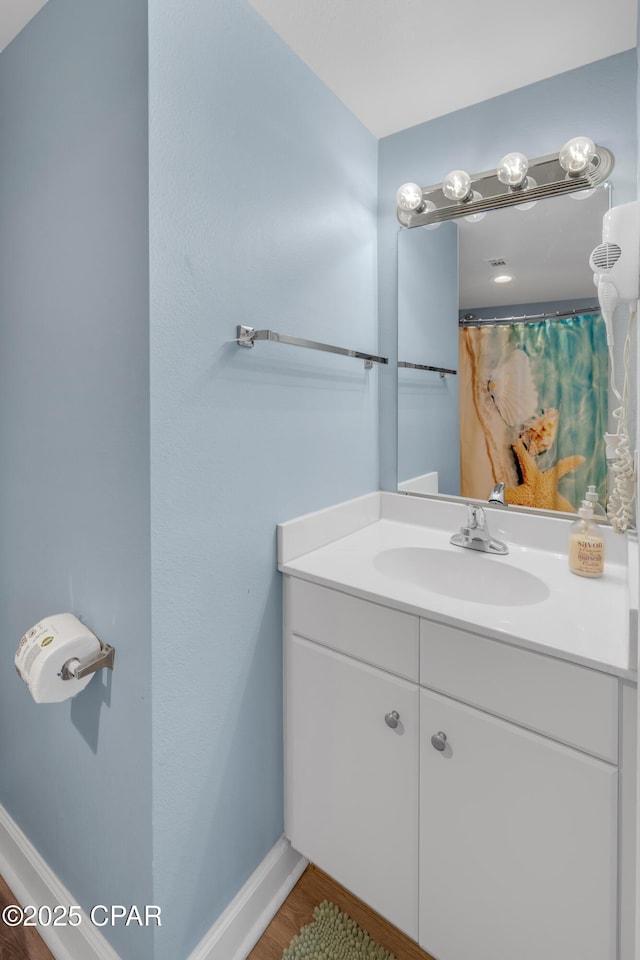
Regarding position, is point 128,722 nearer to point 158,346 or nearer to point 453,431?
point 158,346

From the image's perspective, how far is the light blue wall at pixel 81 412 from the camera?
951mm

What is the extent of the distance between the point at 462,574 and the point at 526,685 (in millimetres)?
502

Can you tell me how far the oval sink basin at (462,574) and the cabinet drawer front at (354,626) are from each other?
24cm

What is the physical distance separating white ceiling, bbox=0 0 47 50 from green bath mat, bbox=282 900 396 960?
93.7 inches

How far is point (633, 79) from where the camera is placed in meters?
1.21

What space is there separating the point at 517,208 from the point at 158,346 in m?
1.16

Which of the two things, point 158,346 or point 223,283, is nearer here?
point 158,346

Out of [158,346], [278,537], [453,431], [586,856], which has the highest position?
[158,346]

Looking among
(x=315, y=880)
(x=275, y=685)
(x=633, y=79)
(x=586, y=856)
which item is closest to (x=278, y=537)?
(x=275, y=685)

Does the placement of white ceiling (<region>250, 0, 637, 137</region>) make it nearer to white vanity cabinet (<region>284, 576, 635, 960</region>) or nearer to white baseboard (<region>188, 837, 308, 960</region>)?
white vanity cabinet (<region>284, 576, 635, 960</region>)

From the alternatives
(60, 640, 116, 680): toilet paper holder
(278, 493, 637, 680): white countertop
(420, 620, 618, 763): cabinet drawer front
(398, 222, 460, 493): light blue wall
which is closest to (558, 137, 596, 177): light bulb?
(398, 222, 460, 493): light blue wall

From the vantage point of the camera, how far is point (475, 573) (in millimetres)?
1377

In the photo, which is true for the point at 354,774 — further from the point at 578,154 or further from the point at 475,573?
the point at 578,154

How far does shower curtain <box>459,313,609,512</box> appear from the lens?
1.32 meters
